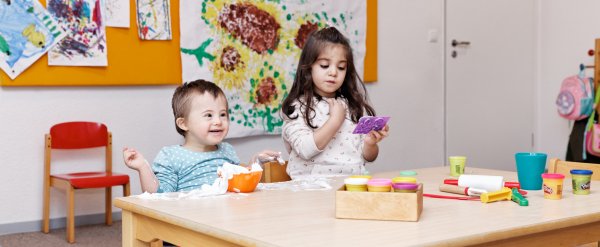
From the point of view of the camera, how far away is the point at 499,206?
1.53 meters

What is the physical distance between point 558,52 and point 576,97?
23.9 inches

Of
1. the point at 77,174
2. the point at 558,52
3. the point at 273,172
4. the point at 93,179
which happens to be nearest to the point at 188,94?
the point at 273,172

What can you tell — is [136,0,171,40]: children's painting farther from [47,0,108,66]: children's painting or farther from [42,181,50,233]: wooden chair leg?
[42,181,50,233]: wooden chair leg

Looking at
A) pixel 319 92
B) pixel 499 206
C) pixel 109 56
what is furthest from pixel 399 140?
pixel 499 206

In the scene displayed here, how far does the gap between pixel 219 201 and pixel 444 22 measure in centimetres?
401

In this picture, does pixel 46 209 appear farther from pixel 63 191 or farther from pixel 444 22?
pixel 444 22

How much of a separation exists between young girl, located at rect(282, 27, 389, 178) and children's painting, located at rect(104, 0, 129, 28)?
1.59 m

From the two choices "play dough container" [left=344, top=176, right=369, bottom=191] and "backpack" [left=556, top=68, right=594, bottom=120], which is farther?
"backpack" [left=556, top=68, right=594, bottom=120]

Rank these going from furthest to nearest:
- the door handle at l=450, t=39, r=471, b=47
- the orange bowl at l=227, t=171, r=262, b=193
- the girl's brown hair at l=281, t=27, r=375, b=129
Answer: the door handle at l=450, t=39, r=471, b=47 → the girl's brown hair at l=281, t=27, r=375, b=129 → the orange bowl at l=227, t=171, r=262, b=193

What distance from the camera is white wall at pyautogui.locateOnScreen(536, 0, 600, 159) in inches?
218

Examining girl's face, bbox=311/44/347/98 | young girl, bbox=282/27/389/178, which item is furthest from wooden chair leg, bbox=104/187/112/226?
girl's face, bbox=311/44/347/98

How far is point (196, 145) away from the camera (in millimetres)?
2188

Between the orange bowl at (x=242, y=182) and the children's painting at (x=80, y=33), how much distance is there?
2233mm

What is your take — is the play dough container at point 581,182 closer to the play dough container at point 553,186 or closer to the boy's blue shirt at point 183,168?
the play dough container at point 553,186
